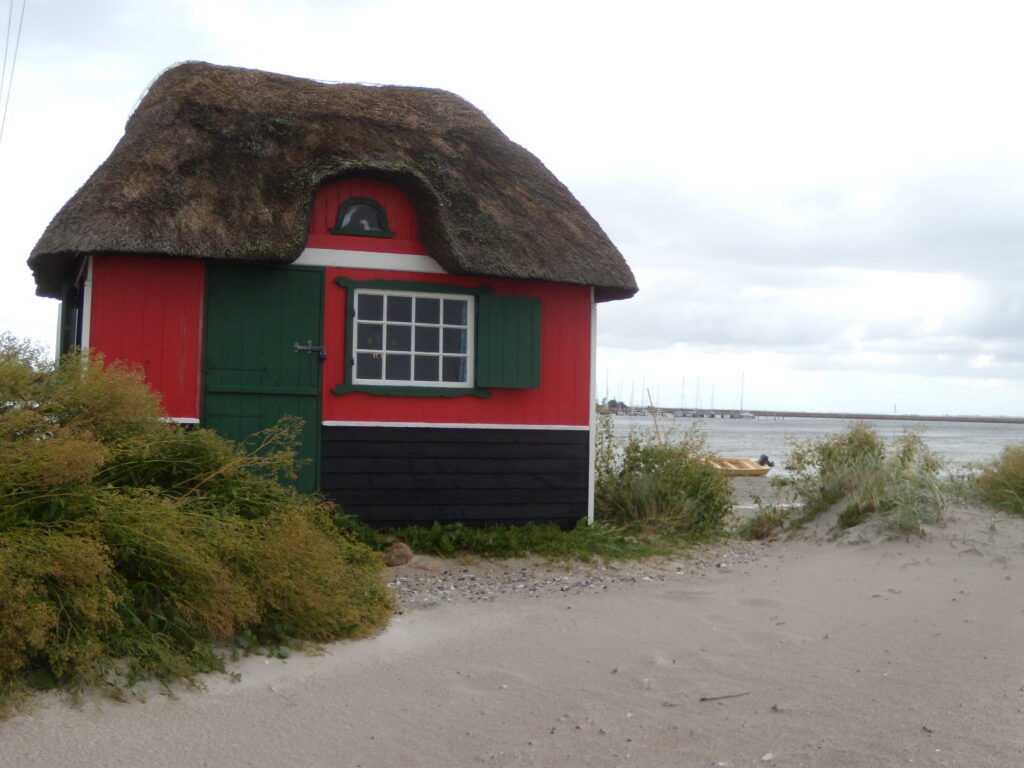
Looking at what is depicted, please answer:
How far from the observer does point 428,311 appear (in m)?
9.38

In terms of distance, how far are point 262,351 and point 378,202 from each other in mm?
1790

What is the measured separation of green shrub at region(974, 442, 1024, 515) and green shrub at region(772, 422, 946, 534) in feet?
1.37

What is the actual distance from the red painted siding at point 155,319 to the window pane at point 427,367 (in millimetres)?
2058

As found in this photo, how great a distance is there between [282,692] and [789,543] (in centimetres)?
642

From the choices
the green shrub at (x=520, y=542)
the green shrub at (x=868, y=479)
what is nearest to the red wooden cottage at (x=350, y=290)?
the green shrub at (x=520, y=542)

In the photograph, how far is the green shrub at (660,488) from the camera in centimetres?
1072

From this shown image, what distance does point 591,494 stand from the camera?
989 centimetres

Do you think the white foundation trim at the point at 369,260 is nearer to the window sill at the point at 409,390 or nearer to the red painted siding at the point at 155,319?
the red painted siding at the point at 155,319

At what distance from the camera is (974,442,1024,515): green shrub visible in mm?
9242

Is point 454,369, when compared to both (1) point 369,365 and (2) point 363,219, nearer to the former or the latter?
(1) point 369,365

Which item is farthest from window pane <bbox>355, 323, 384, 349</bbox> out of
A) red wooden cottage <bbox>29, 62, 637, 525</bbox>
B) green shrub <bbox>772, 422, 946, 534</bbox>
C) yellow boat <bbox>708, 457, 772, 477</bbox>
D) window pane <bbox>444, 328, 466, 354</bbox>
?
yellow boat <bbox>708, 457, 772, 477</bbox>

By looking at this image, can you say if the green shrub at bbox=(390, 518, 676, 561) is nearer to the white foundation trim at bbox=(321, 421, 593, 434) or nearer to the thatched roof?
the white foundation trim at bbox=(321, 421, 593, 434)

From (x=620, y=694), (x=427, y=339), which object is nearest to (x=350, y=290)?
(x=427, y=339)

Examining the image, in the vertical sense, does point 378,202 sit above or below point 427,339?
above
